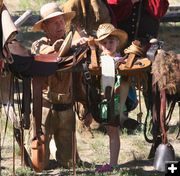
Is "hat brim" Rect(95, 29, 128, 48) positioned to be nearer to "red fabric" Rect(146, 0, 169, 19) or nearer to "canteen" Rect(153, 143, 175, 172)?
"canteen" Rect(153, 143, 175, 172)

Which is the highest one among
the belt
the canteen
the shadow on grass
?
the belt

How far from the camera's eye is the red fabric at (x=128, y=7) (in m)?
6.37

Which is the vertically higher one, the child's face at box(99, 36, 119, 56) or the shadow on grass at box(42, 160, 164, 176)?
the child's face at box(99, 36, 119, 56)

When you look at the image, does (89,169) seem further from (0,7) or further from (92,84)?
(0,7)

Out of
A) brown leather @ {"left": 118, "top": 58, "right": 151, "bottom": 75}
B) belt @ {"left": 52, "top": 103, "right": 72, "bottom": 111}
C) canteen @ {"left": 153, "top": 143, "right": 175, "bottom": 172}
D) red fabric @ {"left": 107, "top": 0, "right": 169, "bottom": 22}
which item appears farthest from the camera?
red fabric @ {"left": 107, "top": 0, "right": 169, "bottom": 22}

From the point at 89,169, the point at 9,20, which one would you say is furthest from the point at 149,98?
the point at 9,20

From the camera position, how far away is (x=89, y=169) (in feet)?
18.2

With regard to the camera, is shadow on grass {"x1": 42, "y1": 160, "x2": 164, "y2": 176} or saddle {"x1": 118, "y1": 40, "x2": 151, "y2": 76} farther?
shadow on grass {"x1": 42, "y1": 160, "x2": 164, "y2": 176}

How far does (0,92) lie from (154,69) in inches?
52.5

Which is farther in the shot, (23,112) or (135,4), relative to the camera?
(135,4)

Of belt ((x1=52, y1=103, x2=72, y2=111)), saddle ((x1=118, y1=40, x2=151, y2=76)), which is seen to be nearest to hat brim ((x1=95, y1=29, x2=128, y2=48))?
saddle ((x1=118, y1=40, x2=151, y2=76))

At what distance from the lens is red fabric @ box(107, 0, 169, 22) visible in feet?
20.9

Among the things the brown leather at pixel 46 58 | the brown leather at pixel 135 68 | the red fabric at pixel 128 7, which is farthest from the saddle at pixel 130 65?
the red fabric at pixel 128 7

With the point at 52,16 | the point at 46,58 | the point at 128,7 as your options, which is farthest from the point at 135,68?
the point at 128,7
